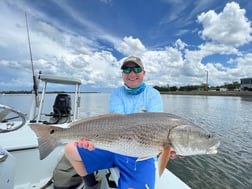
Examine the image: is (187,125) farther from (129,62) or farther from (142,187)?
(129,62)

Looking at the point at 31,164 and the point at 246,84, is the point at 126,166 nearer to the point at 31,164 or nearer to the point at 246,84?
the point at 31,164

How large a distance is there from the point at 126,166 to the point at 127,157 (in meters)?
0.09

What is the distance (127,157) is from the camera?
2.11 meters

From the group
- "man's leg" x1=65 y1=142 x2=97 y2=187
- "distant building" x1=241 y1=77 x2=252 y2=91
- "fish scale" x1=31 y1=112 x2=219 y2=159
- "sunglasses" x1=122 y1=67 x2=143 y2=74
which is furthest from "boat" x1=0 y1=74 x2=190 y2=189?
"distant building" x1=241 y1=77 x2=252 y2=91

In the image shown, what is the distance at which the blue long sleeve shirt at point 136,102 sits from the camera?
2.28 metres

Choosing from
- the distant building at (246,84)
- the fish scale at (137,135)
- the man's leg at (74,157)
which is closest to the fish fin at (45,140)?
the fish scale at (137,135)

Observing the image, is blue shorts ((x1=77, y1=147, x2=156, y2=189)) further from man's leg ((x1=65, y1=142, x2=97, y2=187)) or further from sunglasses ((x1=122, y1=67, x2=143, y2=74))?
sunglasses ((x1=122, y1=67, x2=143, y2=74))

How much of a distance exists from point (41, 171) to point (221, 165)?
5687 mm

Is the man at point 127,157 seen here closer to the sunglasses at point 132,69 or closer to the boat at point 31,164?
the sunglasses at point 132,69

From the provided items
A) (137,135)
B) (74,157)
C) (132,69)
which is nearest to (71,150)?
(74,157)

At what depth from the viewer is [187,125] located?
1640 millimetres

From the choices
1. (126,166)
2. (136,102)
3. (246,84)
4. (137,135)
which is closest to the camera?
(137,135)

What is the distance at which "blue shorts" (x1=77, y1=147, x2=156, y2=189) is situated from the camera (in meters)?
2.04

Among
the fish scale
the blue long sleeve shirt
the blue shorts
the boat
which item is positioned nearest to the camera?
the fish scale
